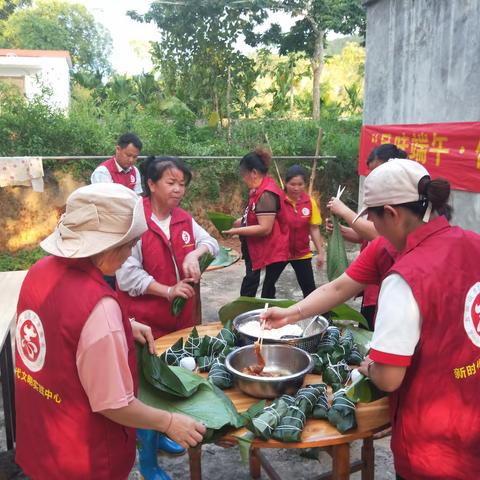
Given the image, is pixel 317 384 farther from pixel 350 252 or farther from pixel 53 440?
pixel 350 252

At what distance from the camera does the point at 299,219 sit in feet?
15.1

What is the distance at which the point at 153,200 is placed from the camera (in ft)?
8.99

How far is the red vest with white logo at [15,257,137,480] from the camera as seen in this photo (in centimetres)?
134

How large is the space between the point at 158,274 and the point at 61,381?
1.29m

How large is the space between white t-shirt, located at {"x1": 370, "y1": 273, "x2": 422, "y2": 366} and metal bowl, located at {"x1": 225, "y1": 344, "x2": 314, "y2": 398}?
509mm

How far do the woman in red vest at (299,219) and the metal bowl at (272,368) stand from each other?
2.52 metres

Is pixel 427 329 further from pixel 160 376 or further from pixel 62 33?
pixel 62 33

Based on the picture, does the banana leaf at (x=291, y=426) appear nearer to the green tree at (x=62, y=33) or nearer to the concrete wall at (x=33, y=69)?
the concrete wall at (x=33, y=69)

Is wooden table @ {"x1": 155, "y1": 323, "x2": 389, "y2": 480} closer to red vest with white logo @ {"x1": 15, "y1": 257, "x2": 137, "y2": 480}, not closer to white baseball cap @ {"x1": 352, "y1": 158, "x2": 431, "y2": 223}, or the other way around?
red vest with white logo @ {"x1": 15, "y1": 257, "x2": 137, "y2": 480}

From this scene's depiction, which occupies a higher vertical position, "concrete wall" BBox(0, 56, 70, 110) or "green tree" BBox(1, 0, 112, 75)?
"green tree" BBox(1, 0, 112, 75)

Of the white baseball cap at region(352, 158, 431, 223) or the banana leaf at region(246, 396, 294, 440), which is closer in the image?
the white baseball cap at region(352, 158, 431, 223)

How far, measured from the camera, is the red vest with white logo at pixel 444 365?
1388 millimetres

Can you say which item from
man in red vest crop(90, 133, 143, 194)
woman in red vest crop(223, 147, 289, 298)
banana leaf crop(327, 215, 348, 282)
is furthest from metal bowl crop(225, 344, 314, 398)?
man in red vest crop(90, 133, 143, 194)

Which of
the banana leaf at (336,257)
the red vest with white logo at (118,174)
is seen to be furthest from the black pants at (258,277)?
the red vest with white logo at (118,174)
